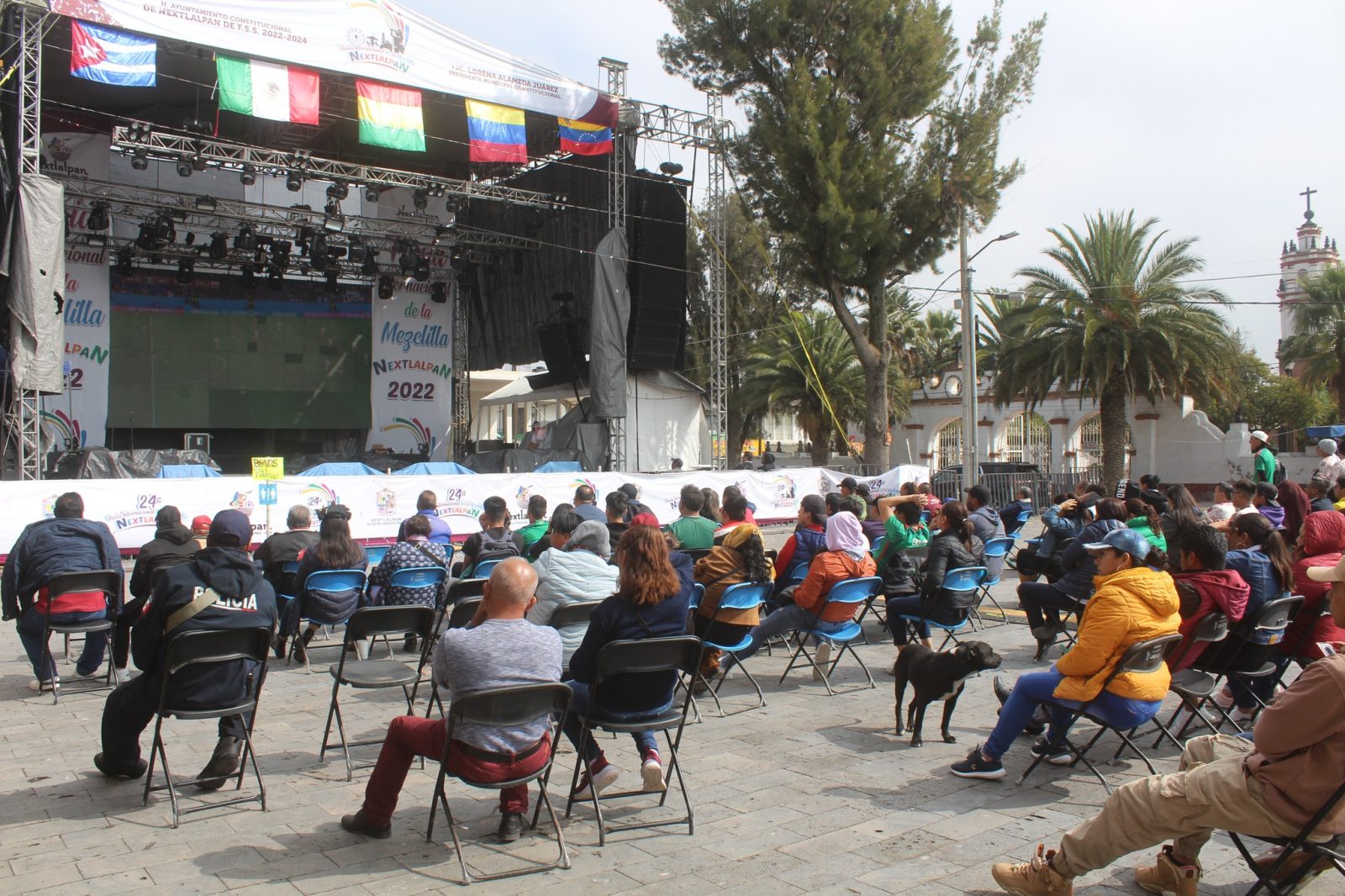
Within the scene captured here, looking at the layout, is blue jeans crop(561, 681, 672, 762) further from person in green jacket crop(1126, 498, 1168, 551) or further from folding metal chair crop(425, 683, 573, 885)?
person in green jacket crop(1126, 498, 1168, 551)

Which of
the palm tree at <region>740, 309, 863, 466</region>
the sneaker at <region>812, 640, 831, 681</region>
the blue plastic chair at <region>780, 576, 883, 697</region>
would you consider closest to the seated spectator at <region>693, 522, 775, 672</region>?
the blue plastic chair at <region>780, 576, 883, 697</region>

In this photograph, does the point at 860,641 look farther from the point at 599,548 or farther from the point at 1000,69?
the point at 1000,69

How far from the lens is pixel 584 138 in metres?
19.9

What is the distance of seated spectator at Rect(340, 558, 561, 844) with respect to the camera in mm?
3857

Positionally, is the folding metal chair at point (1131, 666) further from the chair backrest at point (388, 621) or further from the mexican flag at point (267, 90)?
the mexican flag at point (267, 90)

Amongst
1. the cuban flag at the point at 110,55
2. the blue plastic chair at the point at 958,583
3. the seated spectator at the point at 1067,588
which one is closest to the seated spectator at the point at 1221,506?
the seated spectator at the point at 1067,588

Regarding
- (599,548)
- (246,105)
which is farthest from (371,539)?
(599,548)

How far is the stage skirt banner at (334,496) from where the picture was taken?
12.8 metres

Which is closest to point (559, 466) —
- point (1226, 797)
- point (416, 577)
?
point (416, 577)

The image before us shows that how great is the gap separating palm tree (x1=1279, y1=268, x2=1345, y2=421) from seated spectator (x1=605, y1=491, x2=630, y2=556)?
85.4 ft

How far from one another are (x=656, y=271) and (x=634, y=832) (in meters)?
18.6

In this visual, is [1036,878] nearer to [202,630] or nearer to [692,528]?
[202,630]

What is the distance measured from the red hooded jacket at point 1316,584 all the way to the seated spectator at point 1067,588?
125 centimetres

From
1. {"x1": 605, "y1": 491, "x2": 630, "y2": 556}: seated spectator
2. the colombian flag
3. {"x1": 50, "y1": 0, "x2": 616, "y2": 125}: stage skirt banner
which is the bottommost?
{"x1": 605, "y1": 491, "x2": 630, "y2": 556}: seated spectator
